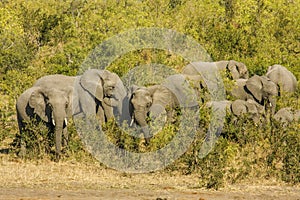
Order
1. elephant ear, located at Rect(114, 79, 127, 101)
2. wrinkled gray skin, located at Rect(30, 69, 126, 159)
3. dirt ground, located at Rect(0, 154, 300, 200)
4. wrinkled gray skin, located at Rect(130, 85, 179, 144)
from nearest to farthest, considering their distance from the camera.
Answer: dirt ground, located at Rect(0, 154, 300, 200) < wrinkled gray skin, located at Rect(130, 85, 179, 144) < wrinkled gray skin, located at Rect(30, 69, 126, 159) < elephant ear, located at Rect(114, 79, 127, 101)

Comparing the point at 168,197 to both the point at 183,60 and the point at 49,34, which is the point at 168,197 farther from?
the point at 49,34

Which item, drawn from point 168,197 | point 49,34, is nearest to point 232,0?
point 49,34

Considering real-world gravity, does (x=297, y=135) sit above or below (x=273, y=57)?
below

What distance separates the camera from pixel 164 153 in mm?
15344

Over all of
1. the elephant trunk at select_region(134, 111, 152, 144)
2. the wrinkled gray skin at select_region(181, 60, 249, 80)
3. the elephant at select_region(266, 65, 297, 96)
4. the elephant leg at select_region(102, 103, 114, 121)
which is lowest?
the elephant trunk at select_region(134, 111, 152, 144)

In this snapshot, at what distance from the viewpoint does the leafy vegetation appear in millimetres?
14883

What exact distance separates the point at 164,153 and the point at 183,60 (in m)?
15.5

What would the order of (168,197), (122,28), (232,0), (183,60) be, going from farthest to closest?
1. (232,0)
2. (122,28)
3. (183,60)
4. (168,197)

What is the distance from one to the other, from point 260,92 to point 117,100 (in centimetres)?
448

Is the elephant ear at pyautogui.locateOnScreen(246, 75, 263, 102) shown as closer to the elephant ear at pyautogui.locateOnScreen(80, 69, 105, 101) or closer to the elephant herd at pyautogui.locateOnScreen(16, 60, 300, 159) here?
the elephant herd at pyautogui.locateOnScreen(16, 60, 300, 159)

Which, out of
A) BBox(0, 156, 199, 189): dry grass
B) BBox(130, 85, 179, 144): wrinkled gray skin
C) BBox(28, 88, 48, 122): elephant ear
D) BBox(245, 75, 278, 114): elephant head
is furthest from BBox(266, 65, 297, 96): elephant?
BBox(0, 156, 199, 189): dry grass

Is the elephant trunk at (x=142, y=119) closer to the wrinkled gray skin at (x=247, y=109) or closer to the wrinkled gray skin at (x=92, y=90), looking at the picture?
the wrinkled gray skin at (x=92, y=90)

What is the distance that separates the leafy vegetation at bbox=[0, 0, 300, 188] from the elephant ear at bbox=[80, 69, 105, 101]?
2151 millimetres

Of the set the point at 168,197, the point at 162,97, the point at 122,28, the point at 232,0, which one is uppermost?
the point at 232,0
